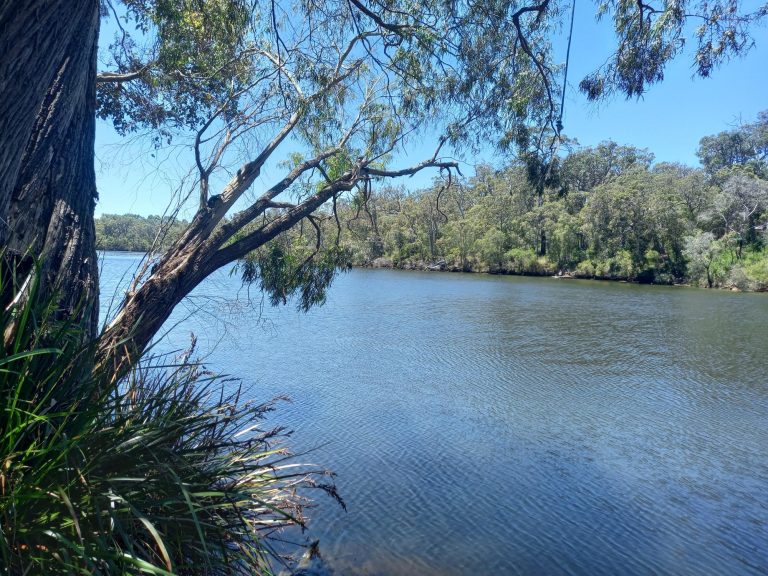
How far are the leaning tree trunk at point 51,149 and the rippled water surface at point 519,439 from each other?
100 cm

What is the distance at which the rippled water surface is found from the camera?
455cm

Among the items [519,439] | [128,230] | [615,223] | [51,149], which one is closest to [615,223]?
[615,223]

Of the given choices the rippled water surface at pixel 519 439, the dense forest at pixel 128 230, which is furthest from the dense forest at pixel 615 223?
the dense forest at pixel 128 230

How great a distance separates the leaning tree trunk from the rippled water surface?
1.00 meters

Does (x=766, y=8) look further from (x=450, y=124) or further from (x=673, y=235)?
(x=673, y=235)

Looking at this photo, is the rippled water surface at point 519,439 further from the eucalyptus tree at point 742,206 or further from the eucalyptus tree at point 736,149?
the eucalyptus tree at point 736,149

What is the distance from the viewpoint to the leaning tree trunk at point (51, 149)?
178 cm

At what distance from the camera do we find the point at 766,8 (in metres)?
4.55

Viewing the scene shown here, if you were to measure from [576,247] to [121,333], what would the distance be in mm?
37988

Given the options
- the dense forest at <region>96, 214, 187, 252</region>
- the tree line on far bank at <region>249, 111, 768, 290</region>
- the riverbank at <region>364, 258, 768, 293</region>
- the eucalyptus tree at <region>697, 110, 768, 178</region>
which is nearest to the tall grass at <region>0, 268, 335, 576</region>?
the dense forest at <region>96, 214, 187, 252</region>

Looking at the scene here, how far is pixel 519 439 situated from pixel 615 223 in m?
31.4

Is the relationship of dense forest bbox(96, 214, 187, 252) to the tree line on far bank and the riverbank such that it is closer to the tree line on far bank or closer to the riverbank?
the tree line on far bank

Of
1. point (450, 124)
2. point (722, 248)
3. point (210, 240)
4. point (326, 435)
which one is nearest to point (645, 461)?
point (326, 435)

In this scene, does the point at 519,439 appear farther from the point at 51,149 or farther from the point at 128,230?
the point at 51,149
